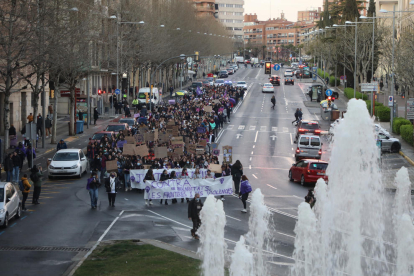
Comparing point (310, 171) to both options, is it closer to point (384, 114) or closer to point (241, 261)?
point (241, 261)

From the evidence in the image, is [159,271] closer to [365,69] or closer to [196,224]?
[196,224]

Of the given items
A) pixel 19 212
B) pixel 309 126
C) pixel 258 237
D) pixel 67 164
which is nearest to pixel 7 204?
pixel 19 212

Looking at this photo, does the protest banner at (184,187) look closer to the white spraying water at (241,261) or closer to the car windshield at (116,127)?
the white spraying water at (241,261)

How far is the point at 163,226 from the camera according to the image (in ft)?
67.1

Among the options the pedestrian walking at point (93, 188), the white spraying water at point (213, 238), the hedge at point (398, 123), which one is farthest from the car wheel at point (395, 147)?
the white spraying water at point (213, 238)

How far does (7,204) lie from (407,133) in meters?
30.3

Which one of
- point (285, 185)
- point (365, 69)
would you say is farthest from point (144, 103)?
point (285, 185)

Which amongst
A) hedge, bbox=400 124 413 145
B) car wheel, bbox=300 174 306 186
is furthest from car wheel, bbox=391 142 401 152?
car wheel, bbox=300 174 306 186

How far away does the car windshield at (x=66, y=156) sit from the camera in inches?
1199

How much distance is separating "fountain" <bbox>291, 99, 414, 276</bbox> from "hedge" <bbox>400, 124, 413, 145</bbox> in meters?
28.7

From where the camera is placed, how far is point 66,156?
100ft

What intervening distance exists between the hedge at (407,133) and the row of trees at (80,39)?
72.6 feet

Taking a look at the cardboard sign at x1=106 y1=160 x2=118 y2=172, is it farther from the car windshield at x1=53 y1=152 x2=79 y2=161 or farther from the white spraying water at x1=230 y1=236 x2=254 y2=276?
the white spraying water at x1=230 y1=236 x2=254 y2=276

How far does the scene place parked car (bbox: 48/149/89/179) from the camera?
98.2 feet
